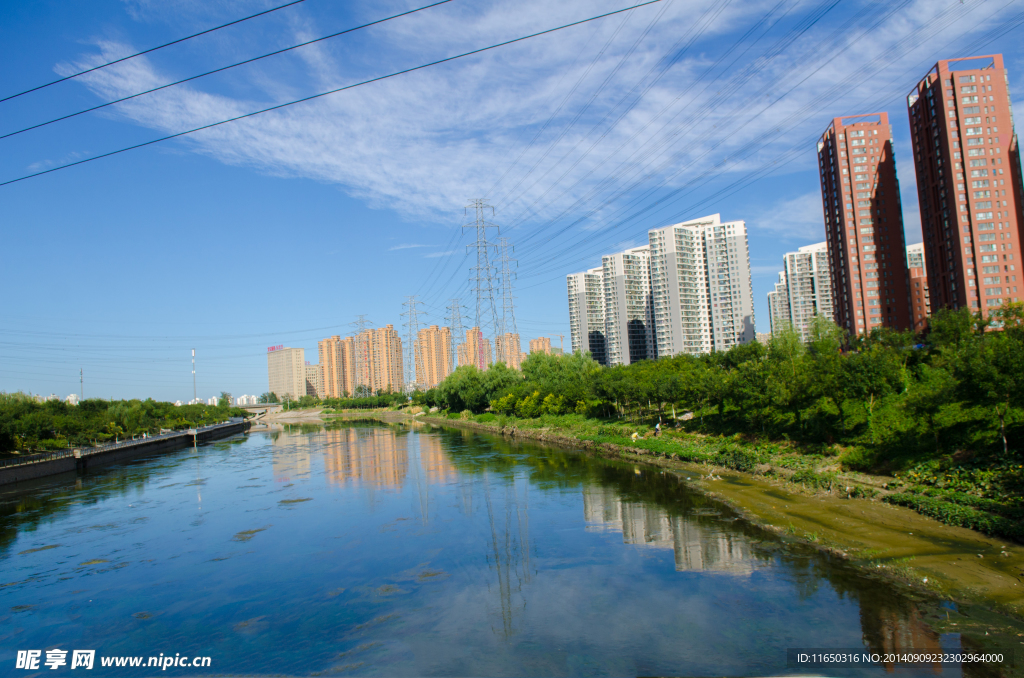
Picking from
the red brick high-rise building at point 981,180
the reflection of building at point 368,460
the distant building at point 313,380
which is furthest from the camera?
the distant building at point 313,380

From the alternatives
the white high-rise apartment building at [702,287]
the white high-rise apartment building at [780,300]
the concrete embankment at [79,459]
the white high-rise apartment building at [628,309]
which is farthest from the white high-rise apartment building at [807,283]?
the concrete embankment at [79,459]

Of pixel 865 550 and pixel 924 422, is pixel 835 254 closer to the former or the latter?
pixel 924 422

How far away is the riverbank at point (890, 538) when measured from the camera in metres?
9.00

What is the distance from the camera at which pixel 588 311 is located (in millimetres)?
92688

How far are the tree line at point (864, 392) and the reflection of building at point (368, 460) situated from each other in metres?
13.3

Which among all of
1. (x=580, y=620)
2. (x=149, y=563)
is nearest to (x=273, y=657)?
(x=580, y=620)

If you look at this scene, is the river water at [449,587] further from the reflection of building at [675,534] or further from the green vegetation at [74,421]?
the green vegetation at [74,421]

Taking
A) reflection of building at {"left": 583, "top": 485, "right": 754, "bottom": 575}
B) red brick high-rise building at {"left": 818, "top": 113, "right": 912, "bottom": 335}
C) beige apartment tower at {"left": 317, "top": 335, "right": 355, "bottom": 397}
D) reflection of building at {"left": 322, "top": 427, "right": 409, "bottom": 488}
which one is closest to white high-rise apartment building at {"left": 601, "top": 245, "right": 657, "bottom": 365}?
red brick high-rise building at {"left": 818, "top": 113, "right": 912, "bottom": 335}

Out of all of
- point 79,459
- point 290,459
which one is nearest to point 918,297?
point 290,459

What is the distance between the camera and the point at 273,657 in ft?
27.9

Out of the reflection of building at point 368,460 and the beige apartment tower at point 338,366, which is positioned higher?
the beige apartment tower at point 338,366

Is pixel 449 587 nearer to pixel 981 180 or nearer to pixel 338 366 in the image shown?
pixel 981 180

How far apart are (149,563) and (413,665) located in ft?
33.4

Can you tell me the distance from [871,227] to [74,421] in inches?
2729
